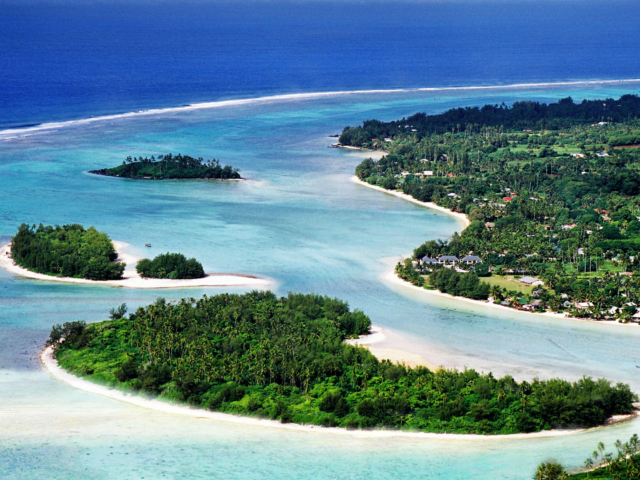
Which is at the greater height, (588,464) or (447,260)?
(447,260)

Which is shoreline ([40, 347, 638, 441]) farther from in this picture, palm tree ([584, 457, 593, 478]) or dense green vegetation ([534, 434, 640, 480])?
palm tree ([584, 457, 593, 478])

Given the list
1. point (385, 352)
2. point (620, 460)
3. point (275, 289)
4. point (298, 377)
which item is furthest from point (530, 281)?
point (620, 460)

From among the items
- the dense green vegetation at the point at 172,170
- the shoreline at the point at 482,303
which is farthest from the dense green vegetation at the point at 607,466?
the dense green vegetation at the point at 172,170

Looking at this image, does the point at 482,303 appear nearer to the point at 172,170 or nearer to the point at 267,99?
the point at 172,170

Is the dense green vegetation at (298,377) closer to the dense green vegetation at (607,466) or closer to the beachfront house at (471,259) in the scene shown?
the dense green vegetation at (607,466)

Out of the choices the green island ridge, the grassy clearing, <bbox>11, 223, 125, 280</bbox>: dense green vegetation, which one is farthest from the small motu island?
the grassy clearing

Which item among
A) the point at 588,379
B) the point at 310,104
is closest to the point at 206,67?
the point at 310,104
